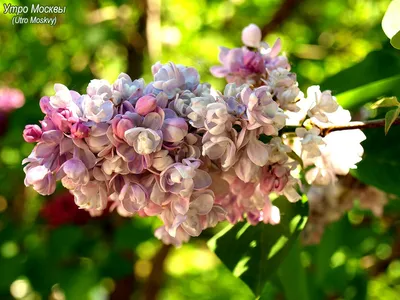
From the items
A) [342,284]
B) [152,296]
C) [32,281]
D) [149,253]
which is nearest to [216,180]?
[342,284]

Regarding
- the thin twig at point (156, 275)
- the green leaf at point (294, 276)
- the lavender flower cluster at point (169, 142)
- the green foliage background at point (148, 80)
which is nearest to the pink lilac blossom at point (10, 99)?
the green foliage background at point (148, 80)

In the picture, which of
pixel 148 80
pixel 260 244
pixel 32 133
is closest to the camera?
pixel 32 133

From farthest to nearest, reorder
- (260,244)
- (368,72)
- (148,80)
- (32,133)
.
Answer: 1. (148,80)
2. (368,72)
3. (260,244)
4. (32,133)

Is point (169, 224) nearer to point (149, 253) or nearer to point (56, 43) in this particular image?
point (56, 43)

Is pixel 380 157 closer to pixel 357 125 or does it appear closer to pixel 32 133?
pixel 357 125

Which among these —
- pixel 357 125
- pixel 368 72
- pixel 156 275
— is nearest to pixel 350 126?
pixel 357 125

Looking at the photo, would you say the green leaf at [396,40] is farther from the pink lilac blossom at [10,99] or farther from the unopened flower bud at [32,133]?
the pink lilac blossom at [10,99]

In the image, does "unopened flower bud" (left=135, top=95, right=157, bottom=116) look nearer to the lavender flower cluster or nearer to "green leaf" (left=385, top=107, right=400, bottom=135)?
the lavender flower cluster

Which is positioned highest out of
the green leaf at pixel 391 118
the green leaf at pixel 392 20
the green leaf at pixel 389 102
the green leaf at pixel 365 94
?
the green leaf at pixel 392 20
